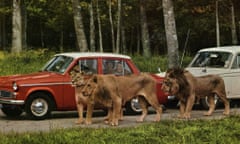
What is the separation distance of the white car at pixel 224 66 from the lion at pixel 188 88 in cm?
166

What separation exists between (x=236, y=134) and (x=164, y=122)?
1.94 meters

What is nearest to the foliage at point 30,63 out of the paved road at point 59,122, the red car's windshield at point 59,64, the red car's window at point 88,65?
the paved road at point 59,122

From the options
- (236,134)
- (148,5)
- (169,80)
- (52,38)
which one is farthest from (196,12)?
(236,134)

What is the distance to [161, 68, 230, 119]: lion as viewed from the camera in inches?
564

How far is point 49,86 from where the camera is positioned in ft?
48.5

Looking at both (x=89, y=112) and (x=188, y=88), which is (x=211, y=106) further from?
(x=89, y=112)

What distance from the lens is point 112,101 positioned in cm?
1344

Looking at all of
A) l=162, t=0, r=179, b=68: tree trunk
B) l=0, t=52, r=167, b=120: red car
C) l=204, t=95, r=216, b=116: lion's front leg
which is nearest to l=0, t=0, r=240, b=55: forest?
l=162, t=0, r=179, b=68: tree trunk

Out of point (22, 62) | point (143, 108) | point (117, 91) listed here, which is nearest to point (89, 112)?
point (117, 91)

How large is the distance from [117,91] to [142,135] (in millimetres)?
2555

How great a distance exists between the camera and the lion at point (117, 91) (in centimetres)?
1331

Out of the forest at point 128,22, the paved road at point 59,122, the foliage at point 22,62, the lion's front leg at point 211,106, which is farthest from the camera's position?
the forest at point 128,22

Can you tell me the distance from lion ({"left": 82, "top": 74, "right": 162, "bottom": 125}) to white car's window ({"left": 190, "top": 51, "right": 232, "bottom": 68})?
14.2ft

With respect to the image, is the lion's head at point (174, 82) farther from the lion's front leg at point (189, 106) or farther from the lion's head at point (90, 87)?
the lion's head at point (90, 87)
